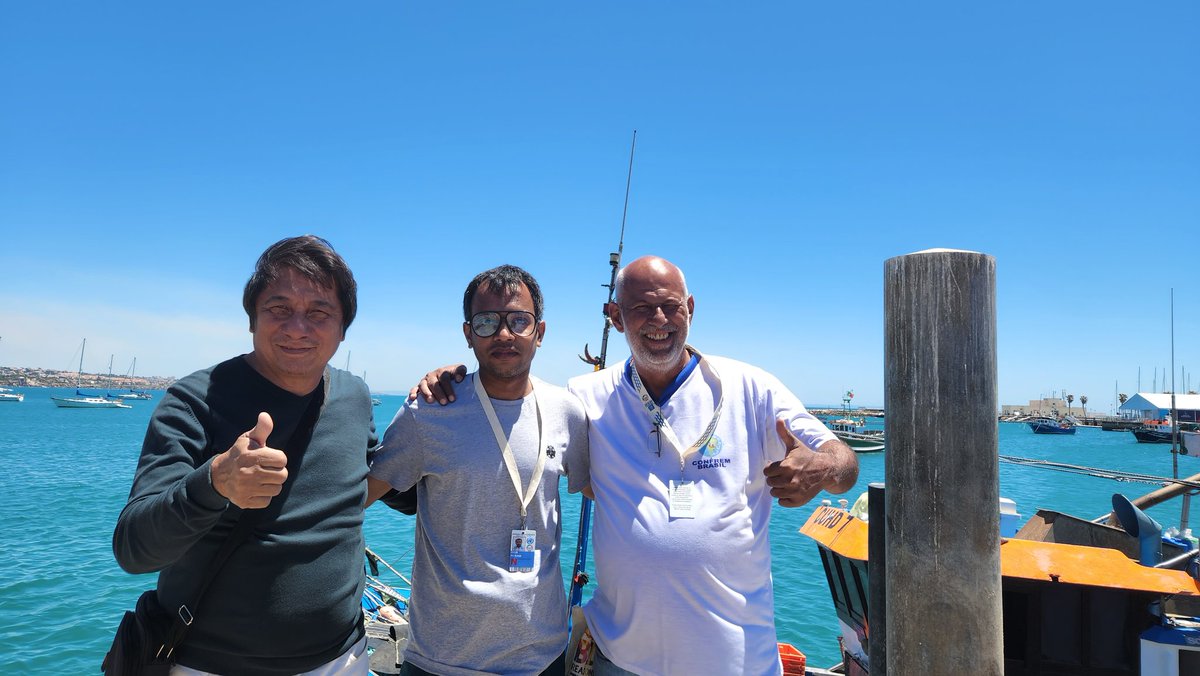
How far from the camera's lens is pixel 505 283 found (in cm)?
287

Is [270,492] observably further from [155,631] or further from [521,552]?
[521,552]

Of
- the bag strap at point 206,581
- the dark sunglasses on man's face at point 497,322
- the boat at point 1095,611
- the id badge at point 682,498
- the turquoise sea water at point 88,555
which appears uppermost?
the dark sunglasses on man's face at point 497,322

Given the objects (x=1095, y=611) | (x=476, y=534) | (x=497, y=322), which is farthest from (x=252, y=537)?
(x=1095, y=611)

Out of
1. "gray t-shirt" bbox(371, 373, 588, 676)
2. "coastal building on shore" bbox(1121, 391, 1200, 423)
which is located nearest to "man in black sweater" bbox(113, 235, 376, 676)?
"gray t-shirt" bbox(371, 373, 588, 676)

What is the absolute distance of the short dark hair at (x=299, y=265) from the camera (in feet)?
7.93

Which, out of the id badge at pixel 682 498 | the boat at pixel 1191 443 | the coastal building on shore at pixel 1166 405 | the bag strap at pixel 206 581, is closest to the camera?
the bag strap at pixel 206 581

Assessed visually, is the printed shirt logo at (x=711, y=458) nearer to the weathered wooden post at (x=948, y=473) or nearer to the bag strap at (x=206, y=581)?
the weathered wooden post at (x=948, y=473)

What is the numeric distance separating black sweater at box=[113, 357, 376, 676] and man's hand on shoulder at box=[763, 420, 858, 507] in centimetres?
171

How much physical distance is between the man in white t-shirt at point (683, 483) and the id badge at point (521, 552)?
0.36 m

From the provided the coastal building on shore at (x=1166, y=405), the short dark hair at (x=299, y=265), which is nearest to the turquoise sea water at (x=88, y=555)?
the short dark hair at (x=299, y=265)

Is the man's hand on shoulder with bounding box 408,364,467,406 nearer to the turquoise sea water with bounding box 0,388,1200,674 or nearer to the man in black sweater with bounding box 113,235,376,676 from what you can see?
the man in black sweater with bounding box 113,235,376,676

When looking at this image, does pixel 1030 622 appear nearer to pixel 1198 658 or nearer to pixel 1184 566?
pixel 1198 658

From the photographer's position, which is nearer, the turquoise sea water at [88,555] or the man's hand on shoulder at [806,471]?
the man's hand on shoulder at [806,471]

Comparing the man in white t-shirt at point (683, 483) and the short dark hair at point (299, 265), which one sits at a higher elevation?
the short dark hair at point (299, 265)
